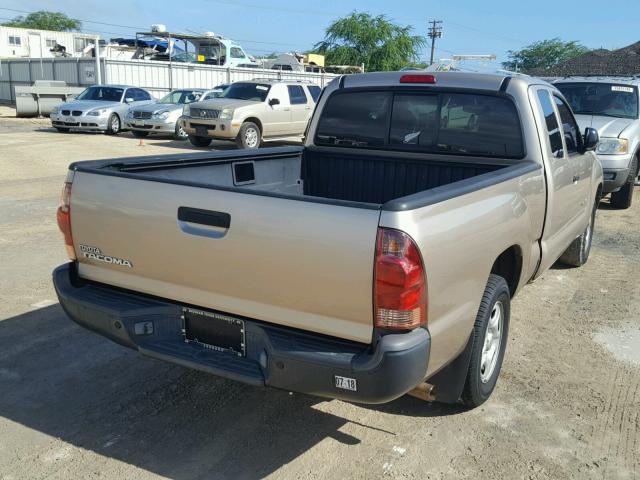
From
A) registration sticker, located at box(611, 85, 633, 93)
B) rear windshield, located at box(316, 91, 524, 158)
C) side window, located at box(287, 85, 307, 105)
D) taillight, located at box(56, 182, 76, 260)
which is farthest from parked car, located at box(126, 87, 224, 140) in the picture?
taillight, located at box(56, 182, 76, 260)

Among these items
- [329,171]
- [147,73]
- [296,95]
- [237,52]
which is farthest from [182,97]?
[329,171]

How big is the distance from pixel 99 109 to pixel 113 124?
0.62m

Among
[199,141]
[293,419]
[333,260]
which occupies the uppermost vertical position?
[333,260]

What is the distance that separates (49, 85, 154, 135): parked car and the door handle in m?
18.1

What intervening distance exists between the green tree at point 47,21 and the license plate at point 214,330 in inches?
3579

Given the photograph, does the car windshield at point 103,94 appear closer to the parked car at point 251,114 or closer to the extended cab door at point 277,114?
the parked car at point 251,114

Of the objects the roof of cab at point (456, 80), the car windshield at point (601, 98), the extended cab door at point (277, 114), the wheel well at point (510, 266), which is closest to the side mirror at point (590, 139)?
the roof of cab at point (456, 80)

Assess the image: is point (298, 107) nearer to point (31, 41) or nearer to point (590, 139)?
point (590, 139)

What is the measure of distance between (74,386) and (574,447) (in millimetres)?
2978

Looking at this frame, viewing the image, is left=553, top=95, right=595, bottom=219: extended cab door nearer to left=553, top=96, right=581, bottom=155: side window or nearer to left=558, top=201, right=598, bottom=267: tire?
left=553, top=96, right=581, bottom=155: side window

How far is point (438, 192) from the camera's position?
9.74 feet

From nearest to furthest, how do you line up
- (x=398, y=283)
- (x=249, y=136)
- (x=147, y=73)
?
1. (x=398, y=283)
2. (x=249, y=136)
3. (x=147, y=73)

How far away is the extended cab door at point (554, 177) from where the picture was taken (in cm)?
454

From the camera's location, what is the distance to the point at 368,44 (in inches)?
2179
